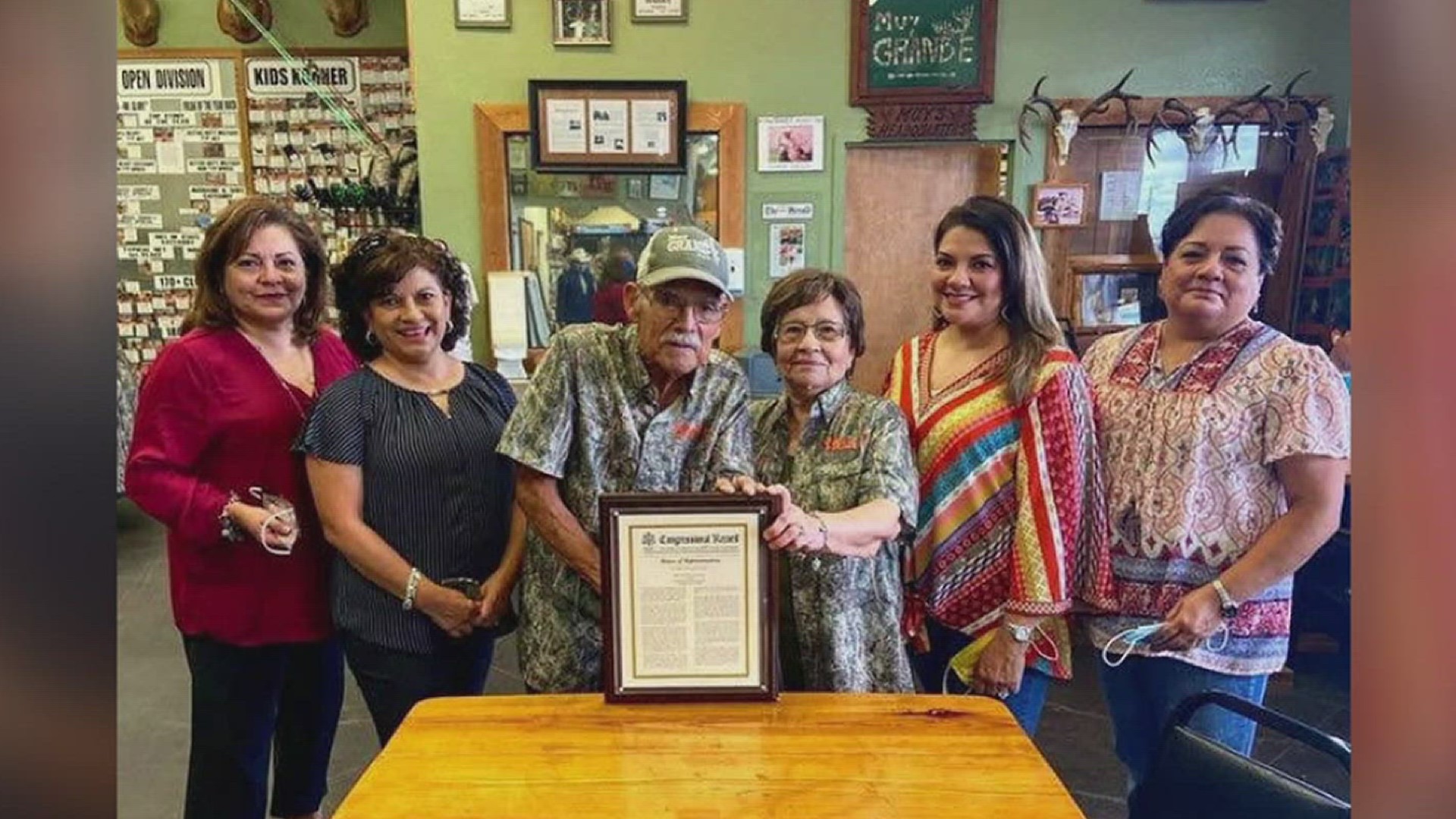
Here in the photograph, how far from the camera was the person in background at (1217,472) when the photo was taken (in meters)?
1.35

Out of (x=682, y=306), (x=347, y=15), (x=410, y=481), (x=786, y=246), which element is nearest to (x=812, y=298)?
(x=682, y=306)

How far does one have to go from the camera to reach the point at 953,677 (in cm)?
159

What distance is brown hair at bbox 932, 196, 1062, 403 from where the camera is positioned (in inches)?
56.8

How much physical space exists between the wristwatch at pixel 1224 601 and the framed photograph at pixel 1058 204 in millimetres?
2848

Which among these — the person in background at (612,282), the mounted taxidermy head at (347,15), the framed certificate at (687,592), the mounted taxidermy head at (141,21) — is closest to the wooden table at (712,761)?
the framed certificate at (687,592)

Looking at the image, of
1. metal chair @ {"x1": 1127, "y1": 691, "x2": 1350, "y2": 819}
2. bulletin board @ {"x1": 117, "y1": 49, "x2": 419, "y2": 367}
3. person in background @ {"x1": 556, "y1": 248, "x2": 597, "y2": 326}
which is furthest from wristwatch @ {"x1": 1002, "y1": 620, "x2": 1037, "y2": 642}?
bulletin board @ {"x1": 117, "y1": 49, "x2": 419, "y2": 367}

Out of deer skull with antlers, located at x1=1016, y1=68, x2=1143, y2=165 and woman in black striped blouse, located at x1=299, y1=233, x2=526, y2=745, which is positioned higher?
deer skull with antlers, located at x1=1016, y1=68, x2=1143, y2=165

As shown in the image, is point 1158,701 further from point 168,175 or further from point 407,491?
point 168,175

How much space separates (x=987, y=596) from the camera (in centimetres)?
148

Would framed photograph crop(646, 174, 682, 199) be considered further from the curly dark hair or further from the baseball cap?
the baseball cap

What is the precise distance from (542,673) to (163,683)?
2291 mm

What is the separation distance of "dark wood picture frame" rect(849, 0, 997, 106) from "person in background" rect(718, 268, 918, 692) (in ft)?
9.04

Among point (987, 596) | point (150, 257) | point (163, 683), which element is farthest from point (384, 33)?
point (987, 596)
